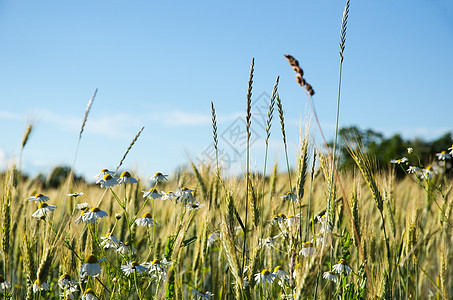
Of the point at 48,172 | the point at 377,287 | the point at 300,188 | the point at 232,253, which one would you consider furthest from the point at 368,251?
the point at 48,172

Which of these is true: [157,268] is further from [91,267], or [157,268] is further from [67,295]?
[67,295]

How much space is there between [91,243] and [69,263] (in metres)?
0.19

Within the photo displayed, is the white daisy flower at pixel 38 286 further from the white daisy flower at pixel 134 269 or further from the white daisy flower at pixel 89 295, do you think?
the white daisy flower at pixel 134 269

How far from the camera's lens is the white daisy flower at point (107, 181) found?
5.88ft

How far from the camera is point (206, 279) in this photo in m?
2.81

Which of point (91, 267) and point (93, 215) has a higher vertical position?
point (93, 215)

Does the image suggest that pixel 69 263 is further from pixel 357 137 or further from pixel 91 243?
pixel 357 137

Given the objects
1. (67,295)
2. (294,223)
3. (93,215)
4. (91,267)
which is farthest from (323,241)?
(67,295)

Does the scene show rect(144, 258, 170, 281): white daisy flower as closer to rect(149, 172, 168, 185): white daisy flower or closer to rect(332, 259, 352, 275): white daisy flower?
rect(149, 172, 168, 185): white daisy flower

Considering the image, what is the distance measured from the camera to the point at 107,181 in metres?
1.81

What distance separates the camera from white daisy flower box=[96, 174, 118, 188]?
179cm

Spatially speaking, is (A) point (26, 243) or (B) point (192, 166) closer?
(A) point (26, 243)

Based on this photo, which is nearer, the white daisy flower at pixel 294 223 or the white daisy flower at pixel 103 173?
the white daisy flower at pixel 294 223

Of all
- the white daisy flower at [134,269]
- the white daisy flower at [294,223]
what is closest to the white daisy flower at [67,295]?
the white daisy flower at [134,269]
